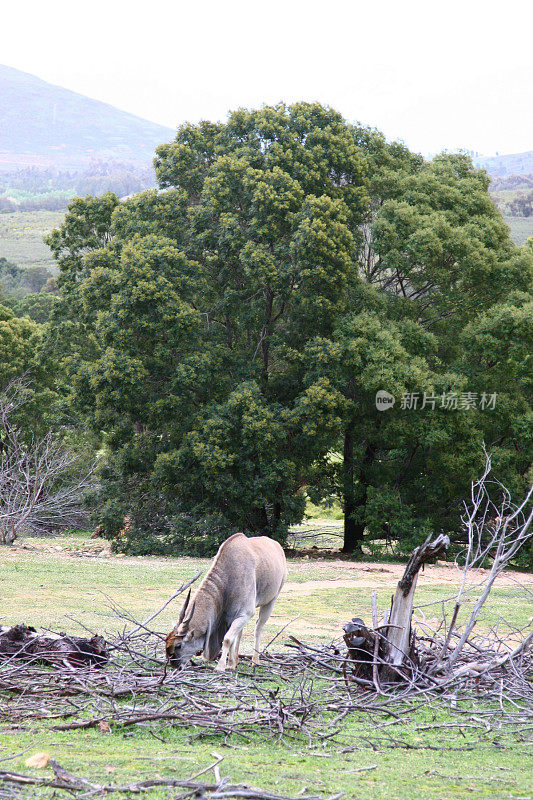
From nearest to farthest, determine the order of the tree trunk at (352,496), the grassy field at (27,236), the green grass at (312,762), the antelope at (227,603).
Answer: the green grass at (312,762) < the antelope at (227,603) < the tree trunk at (352,496) < the grassy field at (27,236)

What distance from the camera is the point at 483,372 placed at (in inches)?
848

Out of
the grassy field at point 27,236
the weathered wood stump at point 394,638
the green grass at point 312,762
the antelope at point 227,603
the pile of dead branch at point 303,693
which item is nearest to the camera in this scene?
the green grass at point 312,762

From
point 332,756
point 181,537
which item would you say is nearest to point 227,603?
point 332,756

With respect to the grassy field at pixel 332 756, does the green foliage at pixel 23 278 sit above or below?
above

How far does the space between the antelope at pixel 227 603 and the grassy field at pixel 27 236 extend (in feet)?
322

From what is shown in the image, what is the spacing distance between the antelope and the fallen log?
64 centimetres

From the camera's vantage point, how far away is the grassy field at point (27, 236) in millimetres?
111375

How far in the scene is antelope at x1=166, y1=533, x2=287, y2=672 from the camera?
7.15 metres

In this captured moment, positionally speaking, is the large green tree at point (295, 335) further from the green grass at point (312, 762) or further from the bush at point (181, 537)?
the green grass at point (312, 762)

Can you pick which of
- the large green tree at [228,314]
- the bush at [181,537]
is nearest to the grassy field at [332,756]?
the large green tree at [228,314]

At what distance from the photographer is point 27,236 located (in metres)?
132

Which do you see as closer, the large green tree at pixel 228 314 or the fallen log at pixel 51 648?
the fallen log at pixel 51 648

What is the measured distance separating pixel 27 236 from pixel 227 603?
132 meters

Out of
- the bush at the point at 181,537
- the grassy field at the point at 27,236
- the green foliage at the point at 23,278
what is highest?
the grassy field at the point at 27,236
